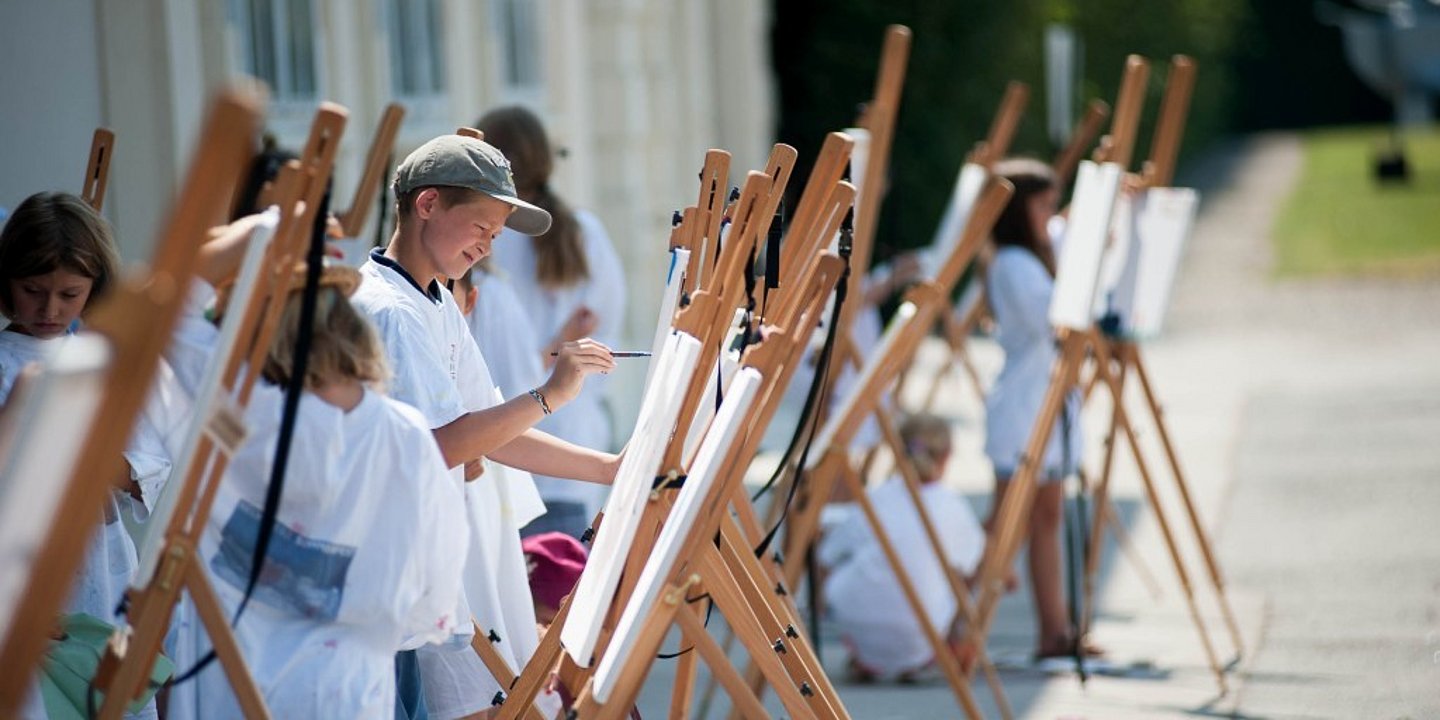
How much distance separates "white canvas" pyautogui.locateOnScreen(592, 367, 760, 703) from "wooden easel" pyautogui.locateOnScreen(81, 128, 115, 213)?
5.36ft

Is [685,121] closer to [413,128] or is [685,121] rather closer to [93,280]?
[413,128]

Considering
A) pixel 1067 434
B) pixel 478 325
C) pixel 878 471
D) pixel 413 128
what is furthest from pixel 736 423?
→ pixel 878 471

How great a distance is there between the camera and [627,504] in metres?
3.53

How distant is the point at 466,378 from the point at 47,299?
78 centimetres

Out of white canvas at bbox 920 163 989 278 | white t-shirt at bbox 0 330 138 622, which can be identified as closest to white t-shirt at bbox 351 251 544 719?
white t-shirt at bbox 0 330 138 622

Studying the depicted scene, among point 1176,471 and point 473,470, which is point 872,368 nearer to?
point 1176,471

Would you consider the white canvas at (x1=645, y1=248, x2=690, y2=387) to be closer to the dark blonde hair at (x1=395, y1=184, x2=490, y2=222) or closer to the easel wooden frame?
the easel wooden frame

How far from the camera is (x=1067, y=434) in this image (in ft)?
20.9

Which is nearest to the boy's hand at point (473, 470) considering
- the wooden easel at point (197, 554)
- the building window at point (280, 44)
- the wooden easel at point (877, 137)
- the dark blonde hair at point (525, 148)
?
the wooden easel at point (197, 554)

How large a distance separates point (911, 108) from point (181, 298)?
1550 centimetres

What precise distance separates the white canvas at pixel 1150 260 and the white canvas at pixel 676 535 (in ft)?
10.6

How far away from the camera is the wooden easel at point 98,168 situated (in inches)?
171

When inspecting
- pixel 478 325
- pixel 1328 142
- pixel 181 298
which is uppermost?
pixel 181 298

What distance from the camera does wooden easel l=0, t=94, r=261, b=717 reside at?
215 cm
